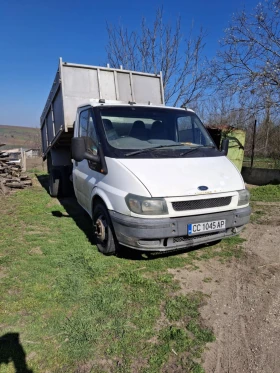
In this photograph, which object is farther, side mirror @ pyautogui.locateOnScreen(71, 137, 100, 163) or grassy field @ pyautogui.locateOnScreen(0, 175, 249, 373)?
side mirror @ pyautogui.locateOnScreen(71, 137, 100, 163)

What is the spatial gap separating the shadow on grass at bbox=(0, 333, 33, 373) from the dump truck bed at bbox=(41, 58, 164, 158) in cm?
433

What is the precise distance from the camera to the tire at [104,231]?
12.3ft

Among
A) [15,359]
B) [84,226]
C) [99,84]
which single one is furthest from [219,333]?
[99,84]

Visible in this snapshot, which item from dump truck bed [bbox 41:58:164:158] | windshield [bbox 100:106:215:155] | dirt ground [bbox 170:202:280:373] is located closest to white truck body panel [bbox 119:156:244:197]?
windshield [bbox 100:106:215:155]

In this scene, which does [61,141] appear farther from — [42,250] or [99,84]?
[42,250]

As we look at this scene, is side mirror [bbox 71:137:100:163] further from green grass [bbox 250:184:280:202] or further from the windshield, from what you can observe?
green grass [bbox 250:184:280:202]

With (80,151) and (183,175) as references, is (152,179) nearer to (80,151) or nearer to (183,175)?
(183,175)

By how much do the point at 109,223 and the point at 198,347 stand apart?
189 centimetres

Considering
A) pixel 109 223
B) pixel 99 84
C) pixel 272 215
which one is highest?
pixel 99 84

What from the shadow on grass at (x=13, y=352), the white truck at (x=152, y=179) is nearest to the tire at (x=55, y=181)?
the white truck at (x=152, y=179)

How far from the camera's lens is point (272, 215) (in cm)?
610

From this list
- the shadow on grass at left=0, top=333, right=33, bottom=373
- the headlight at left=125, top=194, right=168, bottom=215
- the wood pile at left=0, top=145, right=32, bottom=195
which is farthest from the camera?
the wood pile at left=0, top=145, right=32, bottom=195

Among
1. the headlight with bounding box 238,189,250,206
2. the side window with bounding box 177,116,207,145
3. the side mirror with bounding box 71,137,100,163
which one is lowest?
the headlight with bounding box 238,189,250,206

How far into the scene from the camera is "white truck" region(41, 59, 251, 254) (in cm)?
323
